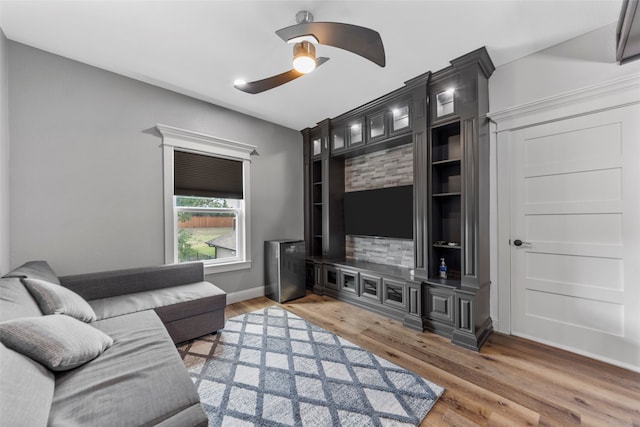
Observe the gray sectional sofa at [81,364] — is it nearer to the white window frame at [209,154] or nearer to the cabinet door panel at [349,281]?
the white window frame at [209,154]

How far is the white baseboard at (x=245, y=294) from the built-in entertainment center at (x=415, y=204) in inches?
32.2

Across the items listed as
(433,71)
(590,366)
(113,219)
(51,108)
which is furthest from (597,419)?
(51,108)

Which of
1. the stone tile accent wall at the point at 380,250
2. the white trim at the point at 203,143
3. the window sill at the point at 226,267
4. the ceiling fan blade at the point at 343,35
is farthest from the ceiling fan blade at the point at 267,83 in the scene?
the stone tile accent wall at the point at 380,250

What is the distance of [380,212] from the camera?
3.50 meters

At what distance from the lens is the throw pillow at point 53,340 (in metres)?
1.11

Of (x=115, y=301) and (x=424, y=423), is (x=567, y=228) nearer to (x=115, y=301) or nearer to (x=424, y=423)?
(x=424, y=423)

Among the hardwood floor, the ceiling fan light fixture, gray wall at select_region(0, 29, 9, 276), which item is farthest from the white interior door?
gray wall at select_region(0, 29, 9, 276)

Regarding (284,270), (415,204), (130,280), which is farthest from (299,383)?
(415,204)

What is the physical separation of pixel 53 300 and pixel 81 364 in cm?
58

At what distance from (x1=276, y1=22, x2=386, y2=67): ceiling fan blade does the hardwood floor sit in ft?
7.83

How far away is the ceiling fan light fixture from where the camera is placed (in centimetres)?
172

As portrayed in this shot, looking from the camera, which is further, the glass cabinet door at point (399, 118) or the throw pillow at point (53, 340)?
the glass cabinet door at point (399, 118)

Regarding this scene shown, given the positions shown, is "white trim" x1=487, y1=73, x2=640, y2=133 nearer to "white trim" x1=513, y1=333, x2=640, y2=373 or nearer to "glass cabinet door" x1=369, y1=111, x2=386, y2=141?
"glass cabinet door" x1=369, y1=111, x2=386, y2=141

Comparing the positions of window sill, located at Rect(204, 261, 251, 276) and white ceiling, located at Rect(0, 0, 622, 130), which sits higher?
white ceiling, located at Rect(0, 0, 622, 130)
